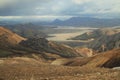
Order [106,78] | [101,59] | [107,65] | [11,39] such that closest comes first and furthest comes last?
1. [106,78]
2. [107,65]
3. [101,59]
4. [11,39]

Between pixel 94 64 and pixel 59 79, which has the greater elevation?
pixel 59 79

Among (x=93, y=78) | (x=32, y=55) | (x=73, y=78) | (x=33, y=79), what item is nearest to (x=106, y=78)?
(x=93, y=78)

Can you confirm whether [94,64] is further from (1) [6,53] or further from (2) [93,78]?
(1) [6,53]

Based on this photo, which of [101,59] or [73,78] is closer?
[73,78]

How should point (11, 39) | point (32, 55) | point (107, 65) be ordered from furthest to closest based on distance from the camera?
point (11, 39) → point (32, 55) → point (107, 65)

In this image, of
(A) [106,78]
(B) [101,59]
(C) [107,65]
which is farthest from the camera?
(B) [101,59]

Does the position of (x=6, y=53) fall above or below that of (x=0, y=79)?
below

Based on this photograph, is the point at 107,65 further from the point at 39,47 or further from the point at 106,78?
the point at 39,47

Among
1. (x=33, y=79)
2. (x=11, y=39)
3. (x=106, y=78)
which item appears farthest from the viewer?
(x=11, y=39)

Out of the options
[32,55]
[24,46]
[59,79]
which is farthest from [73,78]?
[24,46]
